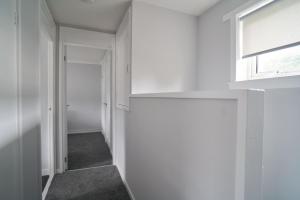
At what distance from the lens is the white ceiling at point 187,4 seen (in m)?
1.67

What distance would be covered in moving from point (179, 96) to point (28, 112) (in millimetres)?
1085

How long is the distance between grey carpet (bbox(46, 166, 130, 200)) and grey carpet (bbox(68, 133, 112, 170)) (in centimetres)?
23

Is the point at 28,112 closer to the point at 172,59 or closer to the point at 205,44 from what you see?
the point at 172,59

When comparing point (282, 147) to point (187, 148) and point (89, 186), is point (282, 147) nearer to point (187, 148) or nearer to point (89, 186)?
point (187, 148)

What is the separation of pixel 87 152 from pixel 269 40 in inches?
134

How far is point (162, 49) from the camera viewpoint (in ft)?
5.87

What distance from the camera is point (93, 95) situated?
189 inches

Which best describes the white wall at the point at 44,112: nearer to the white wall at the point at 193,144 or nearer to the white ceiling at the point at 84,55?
the white ceiling at the point at 84,55

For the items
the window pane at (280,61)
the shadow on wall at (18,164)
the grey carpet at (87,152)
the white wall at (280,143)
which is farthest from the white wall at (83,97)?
the white wall at (280,143)

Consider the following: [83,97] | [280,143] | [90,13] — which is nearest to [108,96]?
[90,13]

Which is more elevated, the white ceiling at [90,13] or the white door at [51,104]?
the white ceiling at [90,13]

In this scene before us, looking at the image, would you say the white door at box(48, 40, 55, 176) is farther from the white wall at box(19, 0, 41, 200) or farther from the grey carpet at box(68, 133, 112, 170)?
the white wall at box(19, 0, 41, 200)

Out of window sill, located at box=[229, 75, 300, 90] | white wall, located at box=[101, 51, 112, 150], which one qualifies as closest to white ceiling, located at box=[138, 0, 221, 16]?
window sill, located at box=[229, 75, 300, 90]

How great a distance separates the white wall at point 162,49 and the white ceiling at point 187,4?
2.1 inches
